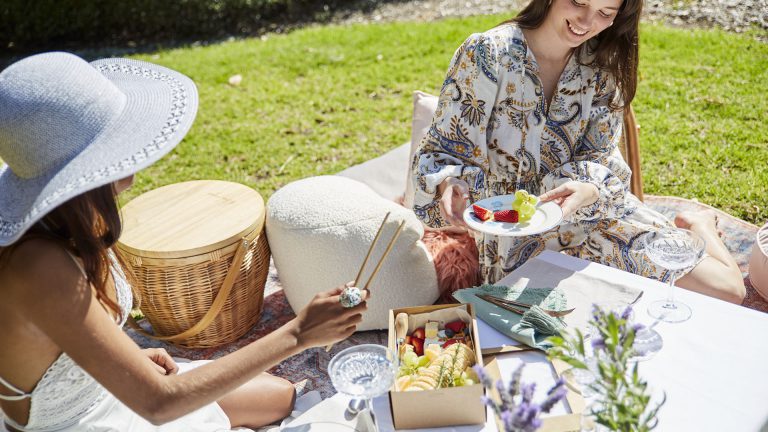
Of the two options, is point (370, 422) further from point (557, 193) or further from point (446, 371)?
point (557, 193)

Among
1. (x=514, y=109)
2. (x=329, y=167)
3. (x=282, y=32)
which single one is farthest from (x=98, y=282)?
(x=282, y=32)

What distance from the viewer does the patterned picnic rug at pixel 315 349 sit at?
3100 mm

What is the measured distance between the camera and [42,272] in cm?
165

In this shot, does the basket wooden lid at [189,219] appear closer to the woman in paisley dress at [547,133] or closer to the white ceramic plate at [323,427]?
the woman in paisley dress at [547,133]

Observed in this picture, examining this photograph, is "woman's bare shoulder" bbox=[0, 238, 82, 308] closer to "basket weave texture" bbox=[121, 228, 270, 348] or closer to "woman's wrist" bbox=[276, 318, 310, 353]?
"woman's wrist" bbox=[276, 318, 310, 353]

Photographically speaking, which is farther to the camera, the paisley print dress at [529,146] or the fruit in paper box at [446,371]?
the paisley print dress at [529,146]

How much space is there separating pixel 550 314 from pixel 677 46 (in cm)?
473

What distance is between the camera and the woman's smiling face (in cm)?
270

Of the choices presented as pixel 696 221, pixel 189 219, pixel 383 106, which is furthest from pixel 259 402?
pixel 383 106

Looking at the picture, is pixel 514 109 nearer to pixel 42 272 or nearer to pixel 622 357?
pixel 622 357

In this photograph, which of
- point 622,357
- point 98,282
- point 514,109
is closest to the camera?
point 622,357

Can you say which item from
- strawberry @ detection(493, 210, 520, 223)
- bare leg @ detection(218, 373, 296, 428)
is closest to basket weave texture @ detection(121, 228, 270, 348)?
bare leg @ detection(218, 373, 296, 428)

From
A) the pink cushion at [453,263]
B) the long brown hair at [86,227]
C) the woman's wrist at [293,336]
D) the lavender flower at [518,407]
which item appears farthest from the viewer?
the pink cushion at [453,263]

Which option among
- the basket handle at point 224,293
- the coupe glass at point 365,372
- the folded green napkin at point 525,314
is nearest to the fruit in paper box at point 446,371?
the coupe glass at point 365,372
